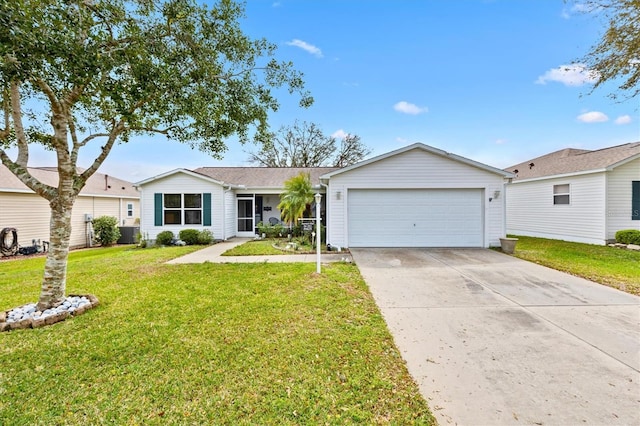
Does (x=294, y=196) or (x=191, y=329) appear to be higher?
(x=294, y=196)

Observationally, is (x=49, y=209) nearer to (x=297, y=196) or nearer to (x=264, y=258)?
(x=297, y=196)

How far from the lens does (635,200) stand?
11.4 m

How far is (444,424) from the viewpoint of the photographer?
7.49ft

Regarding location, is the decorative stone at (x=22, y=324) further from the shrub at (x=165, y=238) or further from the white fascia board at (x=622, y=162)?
the white fascia board at (x=622, y=162)

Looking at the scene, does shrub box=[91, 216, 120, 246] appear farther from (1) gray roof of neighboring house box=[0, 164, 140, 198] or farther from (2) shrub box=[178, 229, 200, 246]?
(2) shrub box=[178, 229, 200, 246]

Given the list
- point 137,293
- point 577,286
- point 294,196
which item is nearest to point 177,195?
point 294,196

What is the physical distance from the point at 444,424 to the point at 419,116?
51.1ft

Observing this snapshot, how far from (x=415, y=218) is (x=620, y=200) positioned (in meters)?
8.36

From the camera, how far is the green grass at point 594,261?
643cm

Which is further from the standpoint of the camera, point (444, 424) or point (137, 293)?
point (137, 293)

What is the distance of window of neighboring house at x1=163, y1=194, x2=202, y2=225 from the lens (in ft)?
43.9

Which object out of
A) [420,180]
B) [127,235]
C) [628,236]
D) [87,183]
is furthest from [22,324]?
[628,236]

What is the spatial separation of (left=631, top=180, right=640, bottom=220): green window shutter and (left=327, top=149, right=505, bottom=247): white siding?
5.69 meters

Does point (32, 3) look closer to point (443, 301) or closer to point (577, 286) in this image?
point (443, 301)
